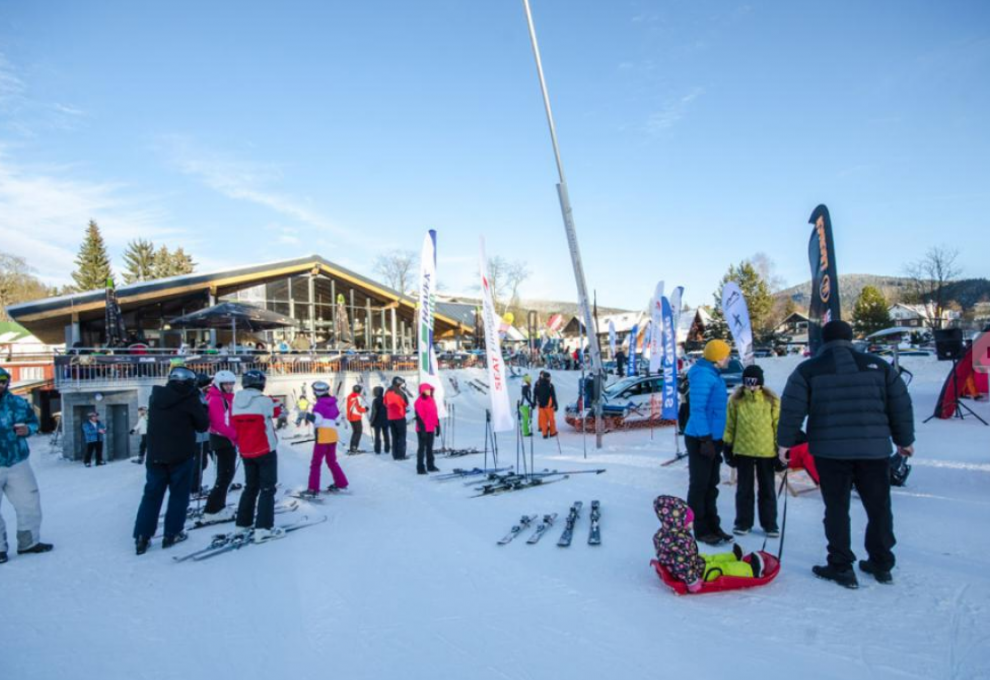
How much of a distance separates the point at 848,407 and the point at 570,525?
2.74m

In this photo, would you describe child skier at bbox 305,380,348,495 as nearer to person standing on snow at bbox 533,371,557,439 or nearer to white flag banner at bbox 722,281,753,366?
person standing on snow at bbox 533,371,557,439

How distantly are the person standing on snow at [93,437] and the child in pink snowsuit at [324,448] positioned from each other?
1014 centimetres

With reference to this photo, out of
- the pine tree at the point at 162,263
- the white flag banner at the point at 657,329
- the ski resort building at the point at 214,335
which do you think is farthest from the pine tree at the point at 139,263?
the white flag banner at the point at 657,329

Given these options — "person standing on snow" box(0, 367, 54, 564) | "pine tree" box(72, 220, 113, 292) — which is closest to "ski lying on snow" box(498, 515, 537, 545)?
"person standing on snow" box(0, 367, 54, 564)

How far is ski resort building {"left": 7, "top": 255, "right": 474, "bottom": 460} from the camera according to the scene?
607 inches

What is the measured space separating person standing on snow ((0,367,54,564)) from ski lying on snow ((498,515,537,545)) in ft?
14.5

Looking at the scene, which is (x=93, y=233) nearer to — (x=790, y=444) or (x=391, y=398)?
(x=391, y=398)

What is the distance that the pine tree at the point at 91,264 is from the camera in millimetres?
50406

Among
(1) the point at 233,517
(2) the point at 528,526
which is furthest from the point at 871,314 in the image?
(1) the point at 233,517

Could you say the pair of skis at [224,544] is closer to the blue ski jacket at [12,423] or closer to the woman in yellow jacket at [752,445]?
the blue ski jacket at [12,423]

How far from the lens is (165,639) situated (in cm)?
337

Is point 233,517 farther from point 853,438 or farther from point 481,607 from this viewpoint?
point 853,438

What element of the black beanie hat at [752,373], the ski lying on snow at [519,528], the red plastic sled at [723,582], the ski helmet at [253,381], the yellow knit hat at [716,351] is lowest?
the ski lying on snow at [519,528]

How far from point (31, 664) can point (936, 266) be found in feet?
162
